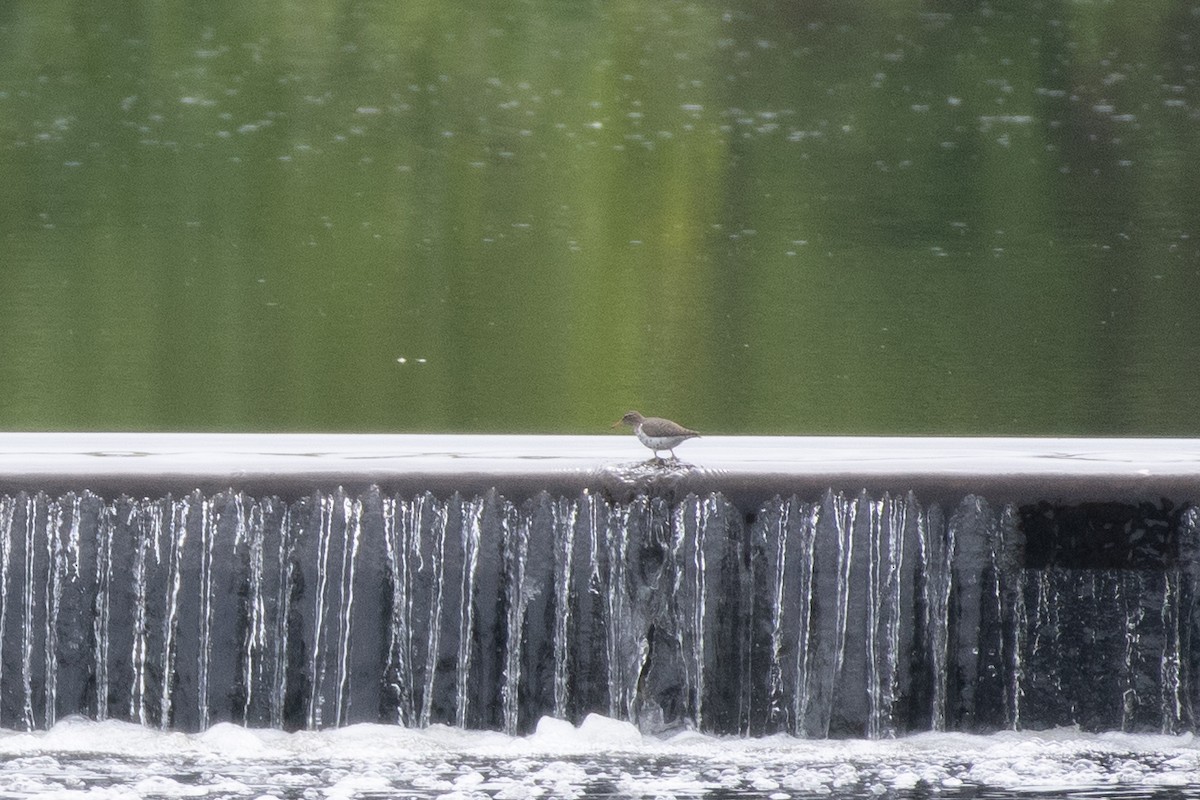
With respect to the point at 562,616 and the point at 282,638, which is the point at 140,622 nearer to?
the point at 282,638

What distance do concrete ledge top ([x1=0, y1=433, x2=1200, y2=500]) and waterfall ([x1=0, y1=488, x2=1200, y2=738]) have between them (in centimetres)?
12

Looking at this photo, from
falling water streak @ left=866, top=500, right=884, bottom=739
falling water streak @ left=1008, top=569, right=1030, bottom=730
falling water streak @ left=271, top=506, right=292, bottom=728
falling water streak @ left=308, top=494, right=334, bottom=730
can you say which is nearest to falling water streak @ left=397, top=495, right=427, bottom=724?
falling water streak @ left=308, top=494, right=334, bottom=730

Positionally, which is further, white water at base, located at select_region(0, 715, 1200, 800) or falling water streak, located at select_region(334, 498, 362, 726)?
falling water streak, located at select_region(334, 498, 362, 726)

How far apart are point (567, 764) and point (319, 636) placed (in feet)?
3.47

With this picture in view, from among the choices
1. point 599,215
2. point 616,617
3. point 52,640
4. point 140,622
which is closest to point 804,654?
point 616,617

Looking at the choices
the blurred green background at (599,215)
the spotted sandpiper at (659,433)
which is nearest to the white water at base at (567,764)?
the spotted sandpiper at (659,433)

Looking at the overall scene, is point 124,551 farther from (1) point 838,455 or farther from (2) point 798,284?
(2) point 798,284

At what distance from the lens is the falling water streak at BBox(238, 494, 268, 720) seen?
20.3 feet

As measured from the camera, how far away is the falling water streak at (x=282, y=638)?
6191mm

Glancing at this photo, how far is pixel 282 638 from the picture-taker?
6.22m

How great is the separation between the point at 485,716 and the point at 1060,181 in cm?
1225

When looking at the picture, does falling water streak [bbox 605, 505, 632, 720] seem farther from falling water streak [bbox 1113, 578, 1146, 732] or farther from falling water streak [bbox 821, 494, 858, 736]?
falling water streak [bbox 1113, 578, 1146, 732]

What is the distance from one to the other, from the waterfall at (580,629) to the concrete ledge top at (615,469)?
0.41ft

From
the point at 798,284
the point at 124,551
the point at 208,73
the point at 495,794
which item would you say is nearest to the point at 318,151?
the point at 208,73
